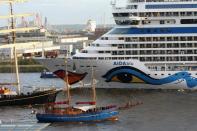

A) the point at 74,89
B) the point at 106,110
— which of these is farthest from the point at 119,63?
the point at 106,110

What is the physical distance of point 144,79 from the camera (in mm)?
61750

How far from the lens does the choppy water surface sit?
4369 cm

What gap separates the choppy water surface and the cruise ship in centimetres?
155

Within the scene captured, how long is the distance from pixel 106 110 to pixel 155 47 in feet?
59.7

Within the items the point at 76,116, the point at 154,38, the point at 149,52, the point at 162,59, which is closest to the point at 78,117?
the point at 76,116

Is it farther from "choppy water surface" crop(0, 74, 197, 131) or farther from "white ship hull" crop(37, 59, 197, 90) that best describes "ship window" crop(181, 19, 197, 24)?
"choppy water surface" crop(0, 74, 197, 131)

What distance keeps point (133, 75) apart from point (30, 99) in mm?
12247

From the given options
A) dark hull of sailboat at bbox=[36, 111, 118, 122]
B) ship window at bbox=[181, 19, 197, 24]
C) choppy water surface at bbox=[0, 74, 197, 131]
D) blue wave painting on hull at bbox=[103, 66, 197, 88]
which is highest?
ship window at bbox=[181, 19, 197, 24]

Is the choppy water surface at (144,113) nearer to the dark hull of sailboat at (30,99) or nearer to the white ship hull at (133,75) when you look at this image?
the dark hull of sailboat at (30,99)

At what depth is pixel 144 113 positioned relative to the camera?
49.2 metres

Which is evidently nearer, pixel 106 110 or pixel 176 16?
pixel 106 110

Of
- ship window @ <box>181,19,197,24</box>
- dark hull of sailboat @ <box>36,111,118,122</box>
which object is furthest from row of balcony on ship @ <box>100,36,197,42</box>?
dark hull of sailboat @ <box>36,111,118,122</box>

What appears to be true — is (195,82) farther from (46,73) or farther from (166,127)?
(46,73)

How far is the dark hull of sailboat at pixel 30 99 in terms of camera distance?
178ft
